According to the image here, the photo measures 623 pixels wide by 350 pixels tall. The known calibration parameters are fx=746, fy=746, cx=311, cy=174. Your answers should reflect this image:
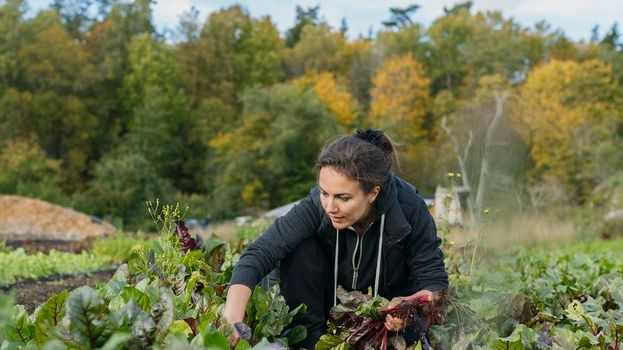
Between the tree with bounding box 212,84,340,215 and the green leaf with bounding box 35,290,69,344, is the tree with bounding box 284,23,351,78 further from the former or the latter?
the green leaf with bounding box 35,290,69,344

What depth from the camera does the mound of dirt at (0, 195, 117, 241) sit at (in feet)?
53.3

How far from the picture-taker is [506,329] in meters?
2.97

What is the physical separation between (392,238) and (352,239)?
7.3 inches

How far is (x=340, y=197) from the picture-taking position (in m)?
2.87

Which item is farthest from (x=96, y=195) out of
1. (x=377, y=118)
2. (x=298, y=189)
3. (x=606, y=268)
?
(x=606, y=268)

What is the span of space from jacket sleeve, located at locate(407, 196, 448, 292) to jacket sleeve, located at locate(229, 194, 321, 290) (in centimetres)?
41

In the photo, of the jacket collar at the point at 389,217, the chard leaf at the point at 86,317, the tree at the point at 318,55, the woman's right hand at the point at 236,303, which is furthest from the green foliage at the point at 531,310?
the tree at the point at 318,55

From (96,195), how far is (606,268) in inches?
1071

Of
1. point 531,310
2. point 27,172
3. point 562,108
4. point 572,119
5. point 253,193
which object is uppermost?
point 531,310

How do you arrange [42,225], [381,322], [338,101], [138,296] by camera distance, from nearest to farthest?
[138,296] < [381,322] < [42,225] < [338,101]

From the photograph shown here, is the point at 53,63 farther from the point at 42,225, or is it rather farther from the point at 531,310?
the point at 531,310

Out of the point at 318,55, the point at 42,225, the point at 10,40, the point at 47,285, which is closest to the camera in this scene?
the point at 47,285

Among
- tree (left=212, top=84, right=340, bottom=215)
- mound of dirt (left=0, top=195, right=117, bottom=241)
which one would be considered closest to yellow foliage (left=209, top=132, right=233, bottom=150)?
tree (left=212, top=84, right=340, bottom=215)

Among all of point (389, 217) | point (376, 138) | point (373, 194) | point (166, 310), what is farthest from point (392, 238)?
point (166, 310)
